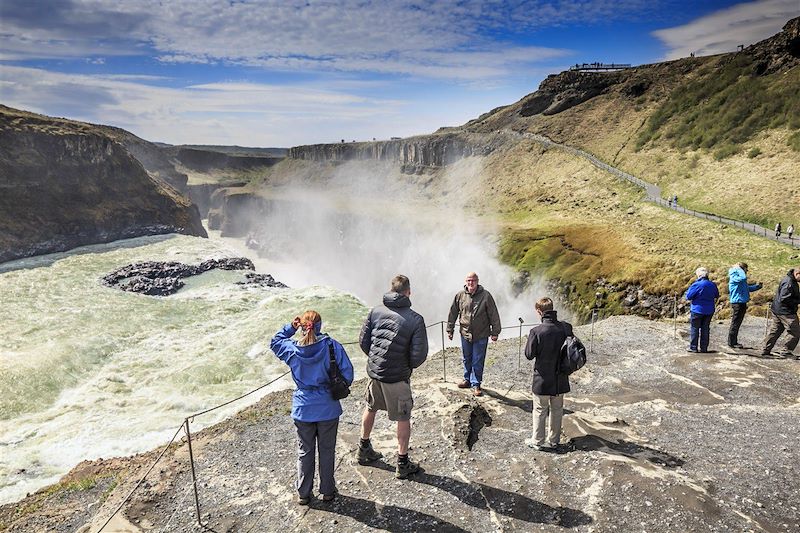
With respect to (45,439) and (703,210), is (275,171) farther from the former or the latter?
(45,439)

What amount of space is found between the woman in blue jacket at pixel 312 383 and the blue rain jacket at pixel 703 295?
37.8 ft

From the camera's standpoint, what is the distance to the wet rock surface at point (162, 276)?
42875mm

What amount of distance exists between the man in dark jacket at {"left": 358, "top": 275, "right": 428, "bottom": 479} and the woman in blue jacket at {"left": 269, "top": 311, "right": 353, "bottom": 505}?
0.64m

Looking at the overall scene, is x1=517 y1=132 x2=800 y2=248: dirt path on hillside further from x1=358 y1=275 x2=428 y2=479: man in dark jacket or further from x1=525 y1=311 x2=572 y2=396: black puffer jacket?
x1=358 y1=275 x2=428 y2=479: man in dark jacket

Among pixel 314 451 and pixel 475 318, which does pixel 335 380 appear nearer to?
pixel 314 451

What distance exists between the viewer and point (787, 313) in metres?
13.2

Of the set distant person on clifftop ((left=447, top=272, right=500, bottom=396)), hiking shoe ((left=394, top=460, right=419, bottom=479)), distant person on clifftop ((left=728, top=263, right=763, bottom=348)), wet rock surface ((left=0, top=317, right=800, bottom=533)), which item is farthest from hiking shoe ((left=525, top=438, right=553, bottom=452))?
distant person on clifftop ((left=728, top=263, right=763, bottom=348))

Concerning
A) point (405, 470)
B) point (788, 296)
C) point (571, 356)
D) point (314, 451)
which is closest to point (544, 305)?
point (571, 356)

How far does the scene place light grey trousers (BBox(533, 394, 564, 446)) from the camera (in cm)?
826

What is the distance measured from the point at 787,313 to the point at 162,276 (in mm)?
46950

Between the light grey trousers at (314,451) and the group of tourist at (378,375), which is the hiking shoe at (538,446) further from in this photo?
the light grey trousers at (314,451)

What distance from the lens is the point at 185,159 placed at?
18700 cm

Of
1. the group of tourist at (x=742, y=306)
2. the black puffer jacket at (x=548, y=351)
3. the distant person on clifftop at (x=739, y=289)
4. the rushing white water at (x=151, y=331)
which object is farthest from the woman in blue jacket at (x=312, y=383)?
the rushing white water at (x=151, y=331)

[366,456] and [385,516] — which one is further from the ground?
[366,456]
